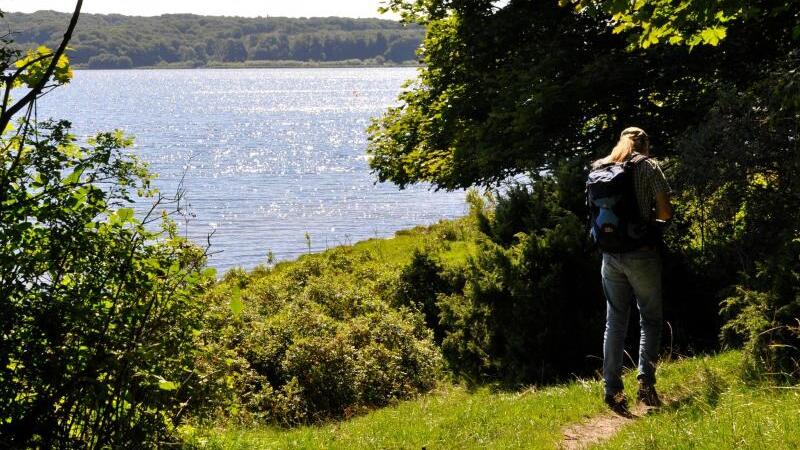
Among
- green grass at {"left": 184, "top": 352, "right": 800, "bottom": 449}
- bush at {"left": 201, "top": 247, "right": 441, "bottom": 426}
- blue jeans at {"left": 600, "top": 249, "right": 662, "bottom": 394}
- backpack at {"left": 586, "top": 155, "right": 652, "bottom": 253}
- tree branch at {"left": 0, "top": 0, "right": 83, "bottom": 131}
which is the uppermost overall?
tree branch at {"left": 0, "top": 0, "right": 83, "bottom": 131}

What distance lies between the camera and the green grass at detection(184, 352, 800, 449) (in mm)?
6449

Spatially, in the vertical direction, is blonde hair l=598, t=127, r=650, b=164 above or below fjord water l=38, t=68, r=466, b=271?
above

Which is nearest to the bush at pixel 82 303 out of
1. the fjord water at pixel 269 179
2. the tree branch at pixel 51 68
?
the fjord water at pixel 269 179

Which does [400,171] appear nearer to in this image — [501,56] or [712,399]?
[501,56]

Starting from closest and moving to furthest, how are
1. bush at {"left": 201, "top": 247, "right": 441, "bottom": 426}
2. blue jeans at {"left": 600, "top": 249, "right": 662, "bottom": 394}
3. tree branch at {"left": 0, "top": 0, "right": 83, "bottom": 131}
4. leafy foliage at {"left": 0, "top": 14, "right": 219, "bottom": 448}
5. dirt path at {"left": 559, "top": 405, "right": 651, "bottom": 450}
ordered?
tree branch at {"left": 0, "top": 0, "right": 83, "bottom": 131} < leafy foliage at {"left": 0, "top": 14, "right": 219, "bottom": 448} < dirt path at {"left": 559, "top": 405, "right": 651, "bottom": 450} < blue jeans at {"left": 600, "top": 249, "right": 662, "bottom": 394} < bush at {"left": 201, "top": 247, "right": 441, "bottom": 426}

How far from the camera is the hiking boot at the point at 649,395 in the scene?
7.96 m

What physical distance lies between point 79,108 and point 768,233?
14383 cm

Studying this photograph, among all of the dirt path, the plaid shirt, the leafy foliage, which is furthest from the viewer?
the plaid shirt

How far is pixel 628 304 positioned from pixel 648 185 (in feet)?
A: 4.08

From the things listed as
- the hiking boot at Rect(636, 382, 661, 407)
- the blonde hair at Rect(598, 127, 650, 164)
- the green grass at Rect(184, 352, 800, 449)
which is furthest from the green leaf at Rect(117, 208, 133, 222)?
the hiking boot at Rect(636, 382, 661, 407)

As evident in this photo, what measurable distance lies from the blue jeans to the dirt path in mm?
298

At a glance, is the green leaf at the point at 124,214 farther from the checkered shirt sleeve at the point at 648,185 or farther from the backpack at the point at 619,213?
the checkered shirt sleeve at the point at 648,185

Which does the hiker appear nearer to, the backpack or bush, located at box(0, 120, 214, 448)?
the backpack

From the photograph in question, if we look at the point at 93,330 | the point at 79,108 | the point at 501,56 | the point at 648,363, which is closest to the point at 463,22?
the point at 501,56
